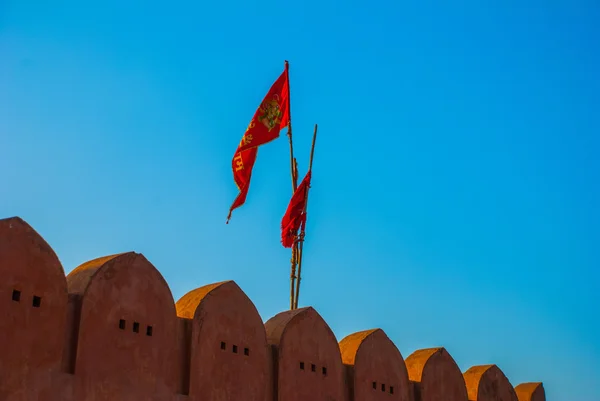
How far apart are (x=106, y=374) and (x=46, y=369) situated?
69cm

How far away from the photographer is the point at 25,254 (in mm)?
8102

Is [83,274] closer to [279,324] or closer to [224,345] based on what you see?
[224,345]

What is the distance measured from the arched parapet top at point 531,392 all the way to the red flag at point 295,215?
4586mm

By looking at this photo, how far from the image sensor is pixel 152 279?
9.23 m

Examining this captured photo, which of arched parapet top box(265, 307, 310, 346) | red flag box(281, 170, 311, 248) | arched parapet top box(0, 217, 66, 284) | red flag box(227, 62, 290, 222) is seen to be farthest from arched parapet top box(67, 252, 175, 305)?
red flag box(227, 62, 290, 222)

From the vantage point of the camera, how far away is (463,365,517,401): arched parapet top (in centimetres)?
1286

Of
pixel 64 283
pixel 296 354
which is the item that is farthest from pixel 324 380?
pixel 64 283

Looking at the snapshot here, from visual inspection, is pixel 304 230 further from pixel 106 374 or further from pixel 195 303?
pixel 106 374

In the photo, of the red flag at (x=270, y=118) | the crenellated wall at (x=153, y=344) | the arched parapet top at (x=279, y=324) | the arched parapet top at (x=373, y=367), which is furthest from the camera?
the red flag at (x=270, y=118)

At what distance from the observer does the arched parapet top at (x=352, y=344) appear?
11297 mm

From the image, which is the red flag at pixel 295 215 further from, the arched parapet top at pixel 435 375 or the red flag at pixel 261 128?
the arched parapet top at pixel 435 375

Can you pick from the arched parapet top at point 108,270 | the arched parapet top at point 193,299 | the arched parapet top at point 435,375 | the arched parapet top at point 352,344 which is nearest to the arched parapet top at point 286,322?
the arched parapet top at point 352,344

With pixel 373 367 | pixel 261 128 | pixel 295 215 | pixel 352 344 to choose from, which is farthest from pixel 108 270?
pixel 261 128

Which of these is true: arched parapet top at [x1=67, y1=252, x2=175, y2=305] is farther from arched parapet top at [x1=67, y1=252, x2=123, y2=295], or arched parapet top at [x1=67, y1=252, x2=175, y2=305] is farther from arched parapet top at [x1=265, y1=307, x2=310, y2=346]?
arched parapet top at [x1=265, y1=307, x2=310, y2=346]
